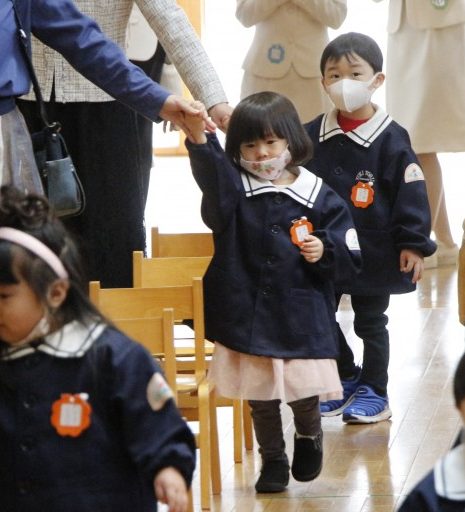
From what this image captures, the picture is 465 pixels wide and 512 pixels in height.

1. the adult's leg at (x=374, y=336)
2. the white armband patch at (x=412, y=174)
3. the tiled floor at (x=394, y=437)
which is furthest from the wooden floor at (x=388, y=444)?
the white armband patch at (x=412, y=174)

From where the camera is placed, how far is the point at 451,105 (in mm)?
7859

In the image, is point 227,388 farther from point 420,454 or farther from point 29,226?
point 29,226

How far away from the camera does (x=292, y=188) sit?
14.3 ft

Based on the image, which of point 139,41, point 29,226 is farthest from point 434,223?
point 29,226

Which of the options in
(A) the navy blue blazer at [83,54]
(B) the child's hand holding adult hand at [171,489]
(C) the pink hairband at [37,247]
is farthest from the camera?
(A) the navy blue blazer at [83,54]

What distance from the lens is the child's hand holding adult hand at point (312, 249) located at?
4.27 meters

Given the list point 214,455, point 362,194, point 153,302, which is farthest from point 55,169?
point 362,194

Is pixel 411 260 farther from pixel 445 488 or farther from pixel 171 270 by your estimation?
pixel 445 488

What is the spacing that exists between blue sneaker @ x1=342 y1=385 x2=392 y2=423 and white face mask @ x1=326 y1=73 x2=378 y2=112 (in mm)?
1068

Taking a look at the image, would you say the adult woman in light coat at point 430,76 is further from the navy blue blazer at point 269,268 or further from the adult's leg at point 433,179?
the navy blue blazer at point 269,268

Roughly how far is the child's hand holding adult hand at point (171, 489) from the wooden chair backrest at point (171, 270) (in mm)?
1924

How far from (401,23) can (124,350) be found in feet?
17.8

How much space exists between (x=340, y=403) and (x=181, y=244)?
0.88 meters

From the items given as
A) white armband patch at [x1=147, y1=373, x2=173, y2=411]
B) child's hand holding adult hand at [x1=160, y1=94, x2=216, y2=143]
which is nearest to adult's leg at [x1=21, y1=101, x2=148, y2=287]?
child's hand holding adult hand at [x1=160, y1=94, x2=216, y2=143]
